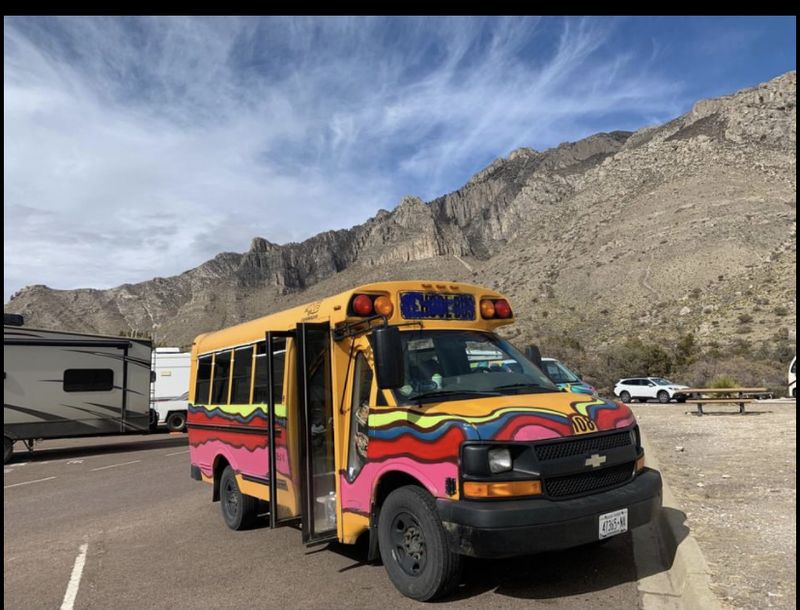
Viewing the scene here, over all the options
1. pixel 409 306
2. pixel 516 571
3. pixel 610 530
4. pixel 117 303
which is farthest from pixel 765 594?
pixel 117 303

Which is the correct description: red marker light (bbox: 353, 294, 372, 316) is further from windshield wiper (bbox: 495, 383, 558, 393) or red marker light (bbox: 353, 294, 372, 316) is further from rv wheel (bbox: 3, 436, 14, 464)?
rv wheel (bbox: 3, 436, 14, 464)

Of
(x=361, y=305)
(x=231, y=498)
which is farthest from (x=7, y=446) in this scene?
(x=361, y=305)

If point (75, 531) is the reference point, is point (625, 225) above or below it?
above

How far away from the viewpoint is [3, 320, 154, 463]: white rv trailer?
17.7m

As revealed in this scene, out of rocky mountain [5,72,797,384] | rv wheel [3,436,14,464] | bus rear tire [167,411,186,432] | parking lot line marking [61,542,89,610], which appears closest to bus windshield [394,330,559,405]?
parking lot line marking [61,542,89,610]

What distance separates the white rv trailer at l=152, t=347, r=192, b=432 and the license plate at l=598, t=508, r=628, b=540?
76.4ft

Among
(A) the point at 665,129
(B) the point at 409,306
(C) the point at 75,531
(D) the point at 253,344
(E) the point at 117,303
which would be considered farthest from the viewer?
(E) the point at 117,303

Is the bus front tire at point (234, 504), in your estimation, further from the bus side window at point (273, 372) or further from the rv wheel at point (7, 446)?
the rv wheel at point (7, 446)

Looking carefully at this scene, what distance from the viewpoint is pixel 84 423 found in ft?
60.5

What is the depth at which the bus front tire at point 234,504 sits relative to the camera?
7.70 m

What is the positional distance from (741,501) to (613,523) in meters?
3.68

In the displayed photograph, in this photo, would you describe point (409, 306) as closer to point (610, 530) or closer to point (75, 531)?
point (610, 530)

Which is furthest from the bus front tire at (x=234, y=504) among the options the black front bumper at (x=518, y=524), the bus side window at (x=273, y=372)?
the black front bumper at (x=518, y=524)

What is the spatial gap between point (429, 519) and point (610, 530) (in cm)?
136
